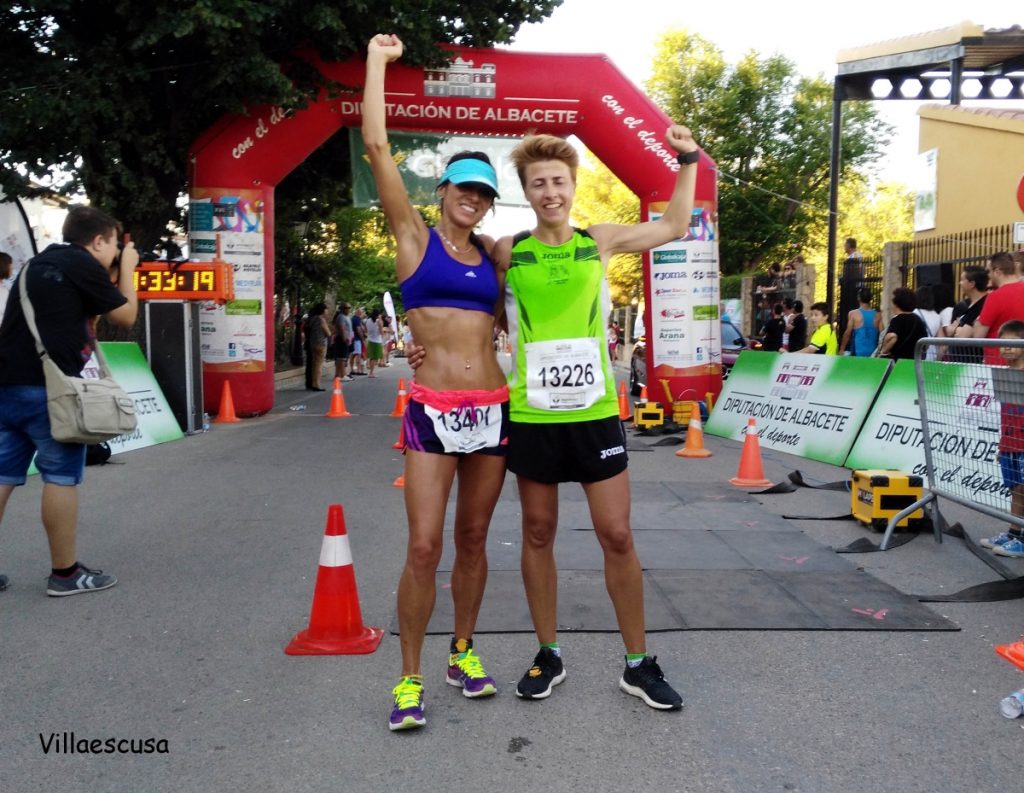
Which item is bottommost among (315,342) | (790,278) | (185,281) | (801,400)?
(801,400)

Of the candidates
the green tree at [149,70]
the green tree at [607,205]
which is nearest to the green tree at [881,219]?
the green tree at [607,205]

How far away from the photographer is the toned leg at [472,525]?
148 inches

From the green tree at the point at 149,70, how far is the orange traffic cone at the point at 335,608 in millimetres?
9720

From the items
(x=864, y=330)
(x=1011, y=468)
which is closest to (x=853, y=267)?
(x=864, y=330)

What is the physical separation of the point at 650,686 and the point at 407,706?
3.00ft

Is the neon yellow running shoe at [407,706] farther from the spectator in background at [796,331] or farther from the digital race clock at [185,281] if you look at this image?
the spectator in background at [796,331]

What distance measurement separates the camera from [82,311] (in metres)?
5.25

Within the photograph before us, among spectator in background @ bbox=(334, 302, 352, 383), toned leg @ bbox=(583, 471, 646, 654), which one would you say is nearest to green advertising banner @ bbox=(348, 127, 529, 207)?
spectator in background @ bbox=(334, 302, 352, 383)

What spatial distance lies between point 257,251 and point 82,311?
33.5 ft

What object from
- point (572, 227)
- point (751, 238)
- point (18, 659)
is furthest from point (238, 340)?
point (751, 238)

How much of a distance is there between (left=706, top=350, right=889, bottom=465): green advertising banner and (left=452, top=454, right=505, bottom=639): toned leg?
23.4 feet

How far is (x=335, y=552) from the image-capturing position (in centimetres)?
450

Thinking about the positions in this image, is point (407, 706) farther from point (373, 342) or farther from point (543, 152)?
point (373, 342)

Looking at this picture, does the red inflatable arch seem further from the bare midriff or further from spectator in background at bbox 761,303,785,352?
the bare midriff
